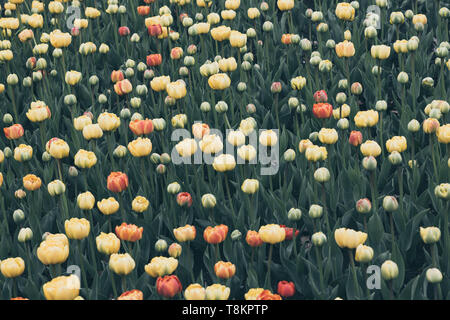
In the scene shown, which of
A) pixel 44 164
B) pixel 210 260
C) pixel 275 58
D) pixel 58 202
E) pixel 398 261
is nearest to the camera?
pixel 398 261

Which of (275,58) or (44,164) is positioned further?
(275,58)

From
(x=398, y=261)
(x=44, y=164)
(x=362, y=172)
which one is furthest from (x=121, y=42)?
(x=398, y=261)

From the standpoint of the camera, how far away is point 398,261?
278cm

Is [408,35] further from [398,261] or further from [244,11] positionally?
[398,261]

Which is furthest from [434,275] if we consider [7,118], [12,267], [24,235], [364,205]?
[7,118]

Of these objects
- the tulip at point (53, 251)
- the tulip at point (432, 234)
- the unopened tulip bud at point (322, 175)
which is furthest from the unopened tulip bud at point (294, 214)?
the tulip at point (53, 251)

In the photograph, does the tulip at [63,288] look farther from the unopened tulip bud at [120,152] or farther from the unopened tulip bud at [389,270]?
the unopened tulip bud at [120,152]

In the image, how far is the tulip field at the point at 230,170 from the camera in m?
2.74

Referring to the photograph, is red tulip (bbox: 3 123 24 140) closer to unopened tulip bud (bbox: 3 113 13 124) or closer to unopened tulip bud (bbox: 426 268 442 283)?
unopened tulip bud (bbox: 3 113 13 124)

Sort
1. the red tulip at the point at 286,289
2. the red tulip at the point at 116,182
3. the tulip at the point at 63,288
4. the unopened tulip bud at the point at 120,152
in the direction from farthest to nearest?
the unopened tulip bud at the point at 120,152 < the red tulip at the point at 116,182 < the red tulip at the point at 286,289 < the tulip at the point at 63,288

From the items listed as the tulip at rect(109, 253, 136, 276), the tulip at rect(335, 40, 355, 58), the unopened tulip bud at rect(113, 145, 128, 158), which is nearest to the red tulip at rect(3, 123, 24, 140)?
the unopened tulip bud at rect(113, 145, 128, 158)

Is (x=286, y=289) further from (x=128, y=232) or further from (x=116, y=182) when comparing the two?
(x=116, y=182)
